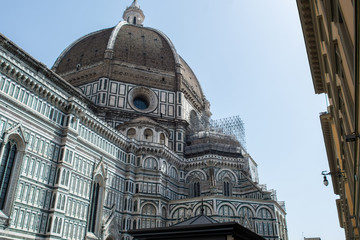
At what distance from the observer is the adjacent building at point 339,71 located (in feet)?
22.1

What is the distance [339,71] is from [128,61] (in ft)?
143

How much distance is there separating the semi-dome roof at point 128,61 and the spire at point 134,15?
13385 millimetres

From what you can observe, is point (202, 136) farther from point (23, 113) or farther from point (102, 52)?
point (23, 113)

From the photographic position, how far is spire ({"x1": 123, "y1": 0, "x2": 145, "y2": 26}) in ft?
233

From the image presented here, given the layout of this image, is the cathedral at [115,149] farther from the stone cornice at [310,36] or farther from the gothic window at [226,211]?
the stone cornice at [310,36]

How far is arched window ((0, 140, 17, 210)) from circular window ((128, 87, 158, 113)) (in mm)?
24092

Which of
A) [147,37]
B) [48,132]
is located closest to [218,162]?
[48,132]

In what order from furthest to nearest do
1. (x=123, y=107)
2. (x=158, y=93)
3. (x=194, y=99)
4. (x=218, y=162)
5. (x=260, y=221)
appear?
(x=194, y=99) → (x=158, y=93) → (x=123, y=107) → (x=218, y=162) → (x=260, y=221)

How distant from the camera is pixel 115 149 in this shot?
35.8 meters

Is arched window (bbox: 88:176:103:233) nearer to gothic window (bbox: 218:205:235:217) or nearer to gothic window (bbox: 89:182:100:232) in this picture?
gothic window (bbox: 89:182:100:232)

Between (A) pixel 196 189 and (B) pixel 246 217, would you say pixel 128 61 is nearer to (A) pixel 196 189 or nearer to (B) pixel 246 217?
(A) pixel 196 189

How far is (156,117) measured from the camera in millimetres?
46969

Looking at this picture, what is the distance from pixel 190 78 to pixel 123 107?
16507mm

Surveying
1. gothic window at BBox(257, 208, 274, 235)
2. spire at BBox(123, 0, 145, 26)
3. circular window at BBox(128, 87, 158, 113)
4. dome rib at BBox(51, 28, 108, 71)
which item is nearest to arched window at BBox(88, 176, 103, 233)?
circular window at BBox(128, 87, 158, 113)
